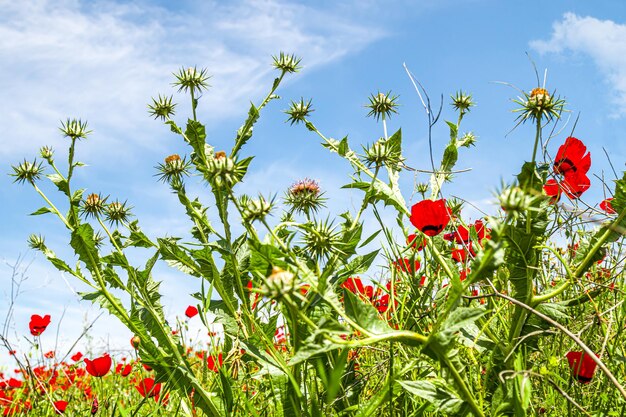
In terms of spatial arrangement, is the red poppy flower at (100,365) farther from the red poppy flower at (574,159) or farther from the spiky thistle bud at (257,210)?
the red poppy flower at (574,159)

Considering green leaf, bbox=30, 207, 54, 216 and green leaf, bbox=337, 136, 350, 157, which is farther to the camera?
green leaf, bbox=30, 207, 54, 216

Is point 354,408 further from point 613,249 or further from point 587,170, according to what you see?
point 613,249

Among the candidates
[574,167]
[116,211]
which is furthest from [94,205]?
[574,167]

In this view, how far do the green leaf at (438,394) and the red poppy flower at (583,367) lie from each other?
56cm

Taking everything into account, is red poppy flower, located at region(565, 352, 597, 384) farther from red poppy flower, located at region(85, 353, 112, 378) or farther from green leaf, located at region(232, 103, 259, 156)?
red poppy flower, located at region(85, 353, 112, 378)

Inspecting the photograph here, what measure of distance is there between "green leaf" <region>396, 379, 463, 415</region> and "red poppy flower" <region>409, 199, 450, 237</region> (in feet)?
1.94

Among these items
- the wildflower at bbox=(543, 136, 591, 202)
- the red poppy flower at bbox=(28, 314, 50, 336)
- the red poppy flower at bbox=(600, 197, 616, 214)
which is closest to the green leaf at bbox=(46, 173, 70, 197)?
the wildflower at bbox=(543, 136, 591, 202)

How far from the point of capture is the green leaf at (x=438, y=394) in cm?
148

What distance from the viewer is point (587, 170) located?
221 centimetres

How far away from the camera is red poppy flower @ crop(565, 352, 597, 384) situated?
1.85 metres

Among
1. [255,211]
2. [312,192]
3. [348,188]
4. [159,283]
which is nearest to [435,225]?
[348,188]

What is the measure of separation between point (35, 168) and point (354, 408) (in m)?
1.61

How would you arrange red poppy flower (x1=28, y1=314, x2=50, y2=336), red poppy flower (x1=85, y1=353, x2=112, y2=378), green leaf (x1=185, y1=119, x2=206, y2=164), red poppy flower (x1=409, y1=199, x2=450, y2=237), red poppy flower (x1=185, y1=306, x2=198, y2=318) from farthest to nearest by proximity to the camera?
red poppy flower (x1=28, y1=314, x2=50, y2=336)
red poppy flower (x1=185, y1=306, x2=198, y2=318)
red poppy flower (x1=85, y1=353, x2=112, y2=378)
green leaf (x1=185, y1=119, x2=206, y2=164)
red poppy flower (x1=409, y1=199, x2=450, y2=237)

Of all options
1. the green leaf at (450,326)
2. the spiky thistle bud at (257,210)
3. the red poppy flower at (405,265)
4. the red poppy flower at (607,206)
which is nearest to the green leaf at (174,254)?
the red poppy flower at (405,265)
